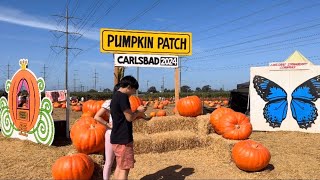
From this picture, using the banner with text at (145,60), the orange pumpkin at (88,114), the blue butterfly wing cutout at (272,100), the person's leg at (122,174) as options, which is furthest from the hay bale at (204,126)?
the blue butterfly wing cutout at (272,100)

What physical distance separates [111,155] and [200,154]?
10.6ft

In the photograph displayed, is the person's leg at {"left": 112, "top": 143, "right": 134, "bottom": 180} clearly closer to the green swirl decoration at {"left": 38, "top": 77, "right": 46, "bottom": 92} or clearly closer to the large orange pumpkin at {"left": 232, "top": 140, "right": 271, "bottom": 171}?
the large orange pumpkin at {"left": 232, "top": 140, "right": 271, "bottom": 171}

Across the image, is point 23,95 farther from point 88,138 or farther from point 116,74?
point 88,138

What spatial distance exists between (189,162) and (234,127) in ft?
4.75

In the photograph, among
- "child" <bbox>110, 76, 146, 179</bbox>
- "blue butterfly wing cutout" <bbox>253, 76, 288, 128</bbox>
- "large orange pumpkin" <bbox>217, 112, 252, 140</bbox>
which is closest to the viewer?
"child" <bbox>110, 76, 146, 179</bbox>

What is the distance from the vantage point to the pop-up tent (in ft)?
38.6

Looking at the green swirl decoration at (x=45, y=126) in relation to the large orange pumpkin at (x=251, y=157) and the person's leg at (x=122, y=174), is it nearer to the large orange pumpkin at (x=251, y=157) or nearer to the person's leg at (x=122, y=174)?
the person's leg at (x=122, y=174)

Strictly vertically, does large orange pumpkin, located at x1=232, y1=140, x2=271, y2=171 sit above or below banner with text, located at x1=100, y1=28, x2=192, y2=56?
below

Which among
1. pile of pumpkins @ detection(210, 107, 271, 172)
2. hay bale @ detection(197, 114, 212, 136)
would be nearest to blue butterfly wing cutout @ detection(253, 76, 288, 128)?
pile of pumpkins @ detection(210, 107, 271, 172)

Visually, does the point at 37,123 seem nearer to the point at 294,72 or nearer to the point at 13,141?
the point at 13,141

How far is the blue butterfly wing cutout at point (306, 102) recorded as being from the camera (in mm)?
11727

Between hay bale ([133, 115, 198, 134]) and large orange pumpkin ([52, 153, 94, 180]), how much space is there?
2703mm

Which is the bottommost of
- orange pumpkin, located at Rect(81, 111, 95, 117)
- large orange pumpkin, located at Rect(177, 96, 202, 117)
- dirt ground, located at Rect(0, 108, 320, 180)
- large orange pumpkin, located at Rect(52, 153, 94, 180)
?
dirt ground, located at Rect(0, 108, 320, 180)

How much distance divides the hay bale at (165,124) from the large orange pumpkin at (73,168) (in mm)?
2703
